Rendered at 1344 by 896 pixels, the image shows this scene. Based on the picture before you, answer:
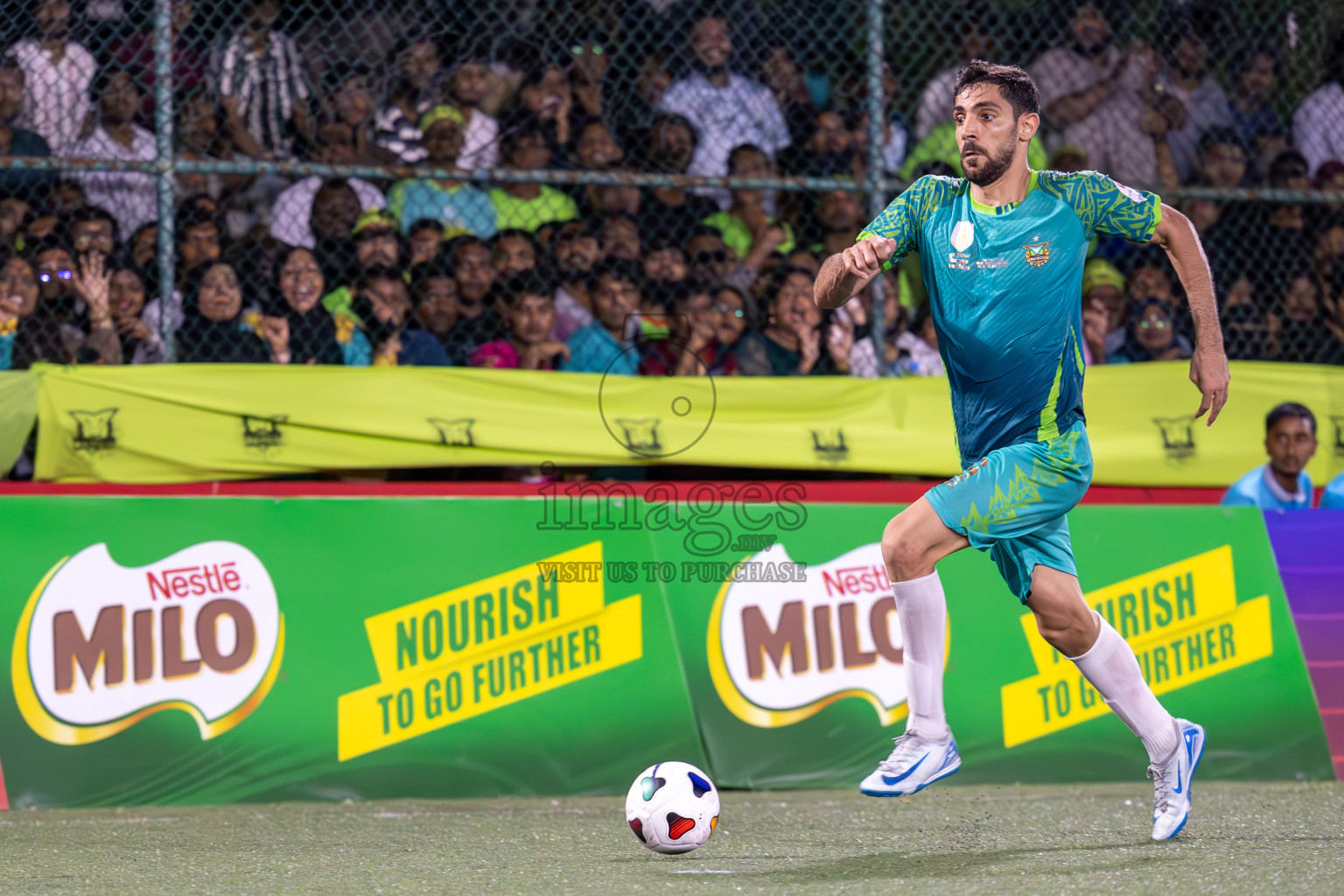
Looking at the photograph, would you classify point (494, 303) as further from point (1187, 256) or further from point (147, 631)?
point (1187, 256)

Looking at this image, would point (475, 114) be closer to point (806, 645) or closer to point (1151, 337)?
point (806, 645)

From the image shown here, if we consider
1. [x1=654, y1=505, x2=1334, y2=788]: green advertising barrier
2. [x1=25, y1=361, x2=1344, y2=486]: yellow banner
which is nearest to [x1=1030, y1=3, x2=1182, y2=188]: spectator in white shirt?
[x1=25, y1=361, x2=1344, y2=486]: yellow banner

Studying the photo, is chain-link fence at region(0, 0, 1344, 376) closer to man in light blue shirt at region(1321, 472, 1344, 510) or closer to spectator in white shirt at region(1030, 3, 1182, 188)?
spectator in white shirt at region(1030, 3, 1182, 188)

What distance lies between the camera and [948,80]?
8.03m

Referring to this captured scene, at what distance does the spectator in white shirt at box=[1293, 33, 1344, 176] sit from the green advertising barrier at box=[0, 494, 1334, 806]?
2.83 m

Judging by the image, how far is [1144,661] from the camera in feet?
20.6

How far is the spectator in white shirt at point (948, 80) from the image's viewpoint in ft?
26.1

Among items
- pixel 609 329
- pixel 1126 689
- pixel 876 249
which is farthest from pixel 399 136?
pixel 1126 689

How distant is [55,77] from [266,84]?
954 mm

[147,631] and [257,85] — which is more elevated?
[257,85]

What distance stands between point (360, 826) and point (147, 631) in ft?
3.92

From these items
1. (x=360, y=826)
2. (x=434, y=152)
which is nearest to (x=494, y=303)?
(x=434, y=152)

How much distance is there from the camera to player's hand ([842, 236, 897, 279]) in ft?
13.5

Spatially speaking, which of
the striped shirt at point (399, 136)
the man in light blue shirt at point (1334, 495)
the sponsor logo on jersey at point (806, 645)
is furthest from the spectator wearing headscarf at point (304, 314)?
the man in light blue shirt at point (1334, 495)
